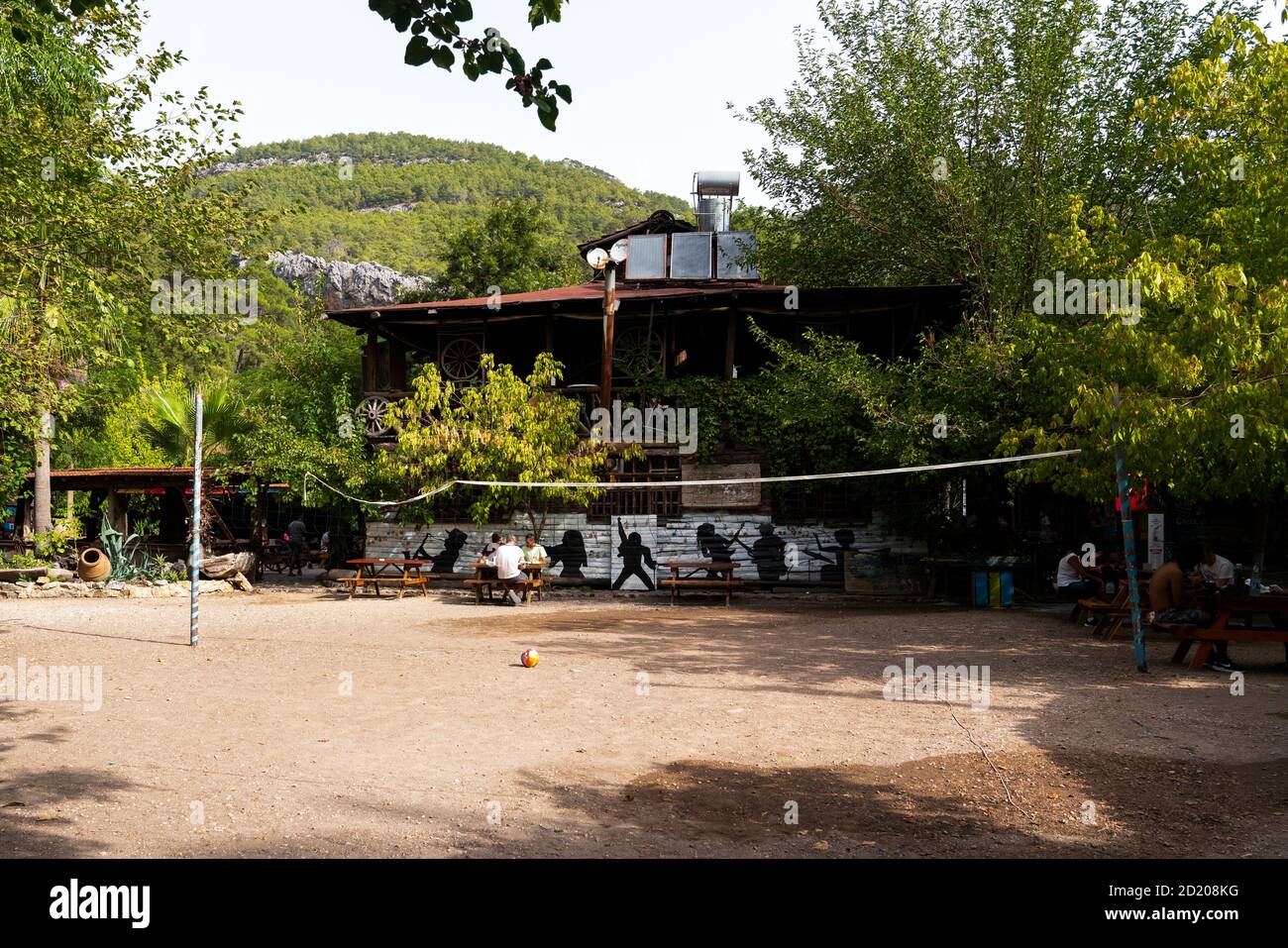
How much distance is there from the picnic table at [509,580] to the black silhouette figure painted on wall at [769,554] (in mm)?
Answer: 5022

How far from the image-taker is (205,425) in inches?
969

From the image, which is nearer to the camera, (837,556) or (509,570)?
(509,570)

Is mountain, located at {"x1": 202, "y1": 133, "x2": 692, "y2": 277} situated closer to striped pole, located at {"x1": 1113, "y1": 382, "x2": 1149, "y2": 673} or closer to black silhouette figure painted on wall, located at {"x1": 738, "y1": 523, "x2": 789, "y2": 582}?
black silhouette figure painted on wall, located at {"x1": 738, "y1": 523, "x2": 789, "y2": 582}

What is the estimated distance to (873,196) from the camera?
75.0 ft

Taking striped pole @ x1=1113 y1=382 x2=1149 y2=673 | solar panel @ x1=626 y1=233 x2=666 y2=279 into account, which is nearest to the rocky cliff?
solar panel @ x1=626 y1=233 x2=666 y2=279

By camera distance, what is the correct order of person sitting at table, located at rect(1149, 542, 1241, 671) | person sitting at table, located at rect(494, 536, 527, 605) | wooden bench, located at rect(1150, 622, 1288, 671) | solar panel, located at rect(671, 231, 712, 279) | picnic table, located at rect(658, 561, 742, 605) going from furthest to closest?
solar panel, located at rect(671, 231, 712, 279) → picnic table, located at rect(658, 561, 742, 605) → person sitting at table, located at rect(494, 536, 527, 605) → person sitting at table, located at rect(1149, 542, 1241, 671) → wooden bench, located at rect(1150, 622, 1288, 671)

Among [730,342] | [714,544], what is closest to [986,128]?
[730,342]

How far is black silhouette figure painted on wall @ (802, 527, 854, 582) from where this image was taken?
21328mm

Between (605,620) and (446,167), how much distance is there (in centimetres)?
9342

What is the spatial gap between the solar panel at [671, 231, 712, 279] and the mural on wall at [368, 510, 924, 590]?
7.26 m

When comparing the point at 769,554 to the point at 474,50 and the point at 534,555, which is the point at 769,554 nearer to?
the point at 534,555

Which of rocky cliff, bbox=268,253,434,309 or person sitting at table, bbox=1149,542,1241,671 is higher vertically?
rocky cliff, bbox=268,253,434,309

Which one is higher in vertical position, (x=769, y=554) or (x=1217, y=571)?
(x=1217, y=571)

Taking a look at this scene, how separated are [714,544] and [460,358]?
8.54 metres
